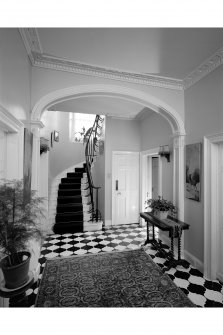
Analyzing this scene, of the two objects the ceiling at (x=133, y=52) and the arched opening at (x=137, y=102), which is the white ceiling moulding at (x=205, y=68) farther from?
the arched opening at (x=137, y=102)

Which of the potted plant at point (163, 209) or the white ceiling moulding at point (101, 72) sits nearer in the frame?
the white ceiling moulding at point (101, 72)

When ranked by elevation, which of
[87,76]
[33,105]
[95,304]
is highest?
[87,76]

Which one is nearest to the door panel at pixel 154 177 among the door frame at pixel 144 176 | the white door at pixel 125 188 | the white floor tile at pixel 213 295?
the door frame at pixel 144 176

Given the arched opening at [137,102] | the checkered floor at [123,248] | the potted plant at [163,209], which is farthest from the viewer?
the potted plant at [163,209]

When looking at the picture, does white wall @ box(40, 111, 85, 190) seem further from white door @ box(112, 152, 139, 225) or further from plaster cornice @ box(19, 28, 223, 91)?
plaster cornice @ box(19, 28, 223, 91)

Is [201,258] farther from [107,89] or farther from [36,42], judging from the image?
[36,42]

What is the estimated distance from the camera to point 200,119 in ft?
9.62

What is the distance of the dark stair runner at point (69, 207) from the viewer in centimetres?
463

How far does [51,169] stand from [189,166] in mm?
5258

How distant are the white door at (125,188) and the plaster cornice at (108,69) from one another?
2.43 meters

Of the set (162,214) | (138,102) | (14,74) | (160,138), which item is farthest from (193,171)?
(14,74)

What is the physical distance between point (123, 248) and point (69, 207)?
7.18ft

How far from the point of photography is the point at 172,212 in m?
3.42
